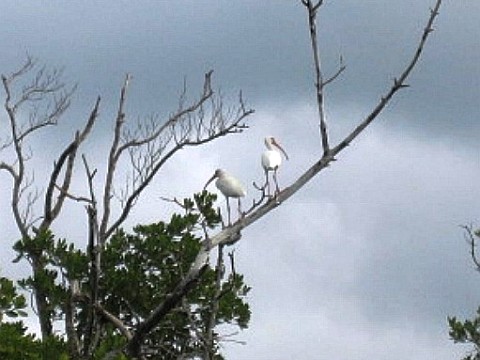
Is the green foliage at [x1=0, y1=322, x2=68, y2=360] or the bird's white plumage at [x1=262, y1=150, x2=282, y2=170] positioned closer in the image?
the green foliage at [x1=0, y1=322, x2=68, y2=360]

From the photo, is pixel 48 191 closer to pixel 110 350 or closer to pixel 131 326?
pixel 131 326

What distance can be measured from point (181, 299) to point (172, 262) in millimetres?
5520

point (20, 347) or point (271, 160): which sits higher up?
point (271, 160)

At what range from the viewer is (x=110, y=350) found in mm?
12234

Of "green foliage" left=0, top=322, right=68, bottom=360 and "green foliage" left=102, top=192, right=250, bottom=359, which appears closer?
"green foliage" left=0, top=322, right=68, bottom=360

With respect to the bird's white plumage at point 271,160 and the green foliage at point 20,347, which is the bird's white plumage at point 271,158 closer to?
the bird's white plumage at point 271,160

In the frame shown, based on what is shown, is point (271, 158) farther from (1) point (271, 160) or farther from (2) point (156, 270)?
(2) point (156, 270)

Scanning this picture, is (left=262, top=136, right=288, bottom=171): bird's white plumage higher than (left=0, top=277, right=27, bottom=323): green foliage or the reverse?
higher

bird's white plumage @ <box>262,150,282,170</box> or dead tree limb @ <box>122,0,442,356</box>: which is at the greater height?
bird's white plumage @ <box>262,150,282,170</box>

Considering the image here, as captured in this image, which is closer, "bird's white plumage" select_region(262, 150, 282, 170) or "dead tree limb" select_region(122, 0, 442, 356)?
"dead tree limb" select_region(122, 0, 442, 356)

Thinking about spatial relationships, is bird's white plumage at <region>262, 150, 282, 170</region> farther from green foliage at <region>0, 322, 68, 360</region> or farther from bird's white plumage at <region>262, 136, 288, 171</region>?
green foliage at <region>0, 322, 68, 360</region>

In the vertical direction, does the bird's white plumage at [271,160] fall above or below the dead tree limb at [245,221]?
above

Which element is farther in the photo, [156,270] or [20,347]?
[156,270]

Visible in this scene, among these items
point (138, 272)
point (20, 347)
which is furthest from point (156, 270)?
point (20, 347)
